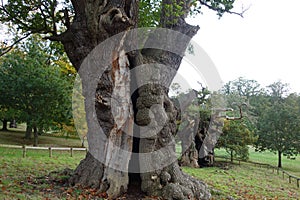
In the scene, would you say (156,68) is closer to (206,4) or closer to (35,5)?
(206,4)

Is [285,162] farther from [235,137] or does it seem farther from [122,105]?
[122,105]

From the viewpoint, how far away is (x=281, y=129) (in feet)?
78.1

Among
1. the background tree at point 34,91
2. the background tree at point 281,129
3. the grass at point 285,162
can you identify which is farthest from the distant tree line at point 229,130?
the background tree at point 34,91

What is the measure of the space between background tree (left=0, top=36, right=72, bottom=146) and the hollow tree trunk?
11.6 metres

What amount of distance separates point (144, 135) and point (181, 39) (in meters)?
3.25

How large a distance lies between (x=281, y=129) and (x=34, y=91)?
1988cm

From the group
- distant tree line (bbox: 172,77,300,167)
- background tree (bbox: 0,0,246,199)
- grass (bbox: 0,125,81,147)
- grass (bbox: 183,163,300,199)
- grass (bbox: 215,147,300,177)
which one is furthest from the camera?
grass (bbox: 215,147,300,177)

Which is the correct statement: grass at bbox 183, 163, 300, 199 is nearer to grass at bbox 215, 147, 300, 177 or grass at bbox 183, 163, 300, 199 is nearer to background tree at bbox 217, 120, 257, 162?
background tree at bbox 217, 120, 257, 162

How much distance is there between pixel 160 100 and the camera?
7.71 metres

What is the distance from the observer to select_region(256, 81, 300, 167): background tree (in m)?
22.9

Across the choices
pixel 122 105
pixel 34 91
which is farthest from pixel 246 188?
pixel 34 91

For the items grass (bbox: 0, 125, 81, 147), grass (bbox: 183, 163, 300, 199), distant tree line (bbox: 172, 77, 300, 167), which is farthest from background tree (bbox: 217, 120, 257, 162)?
grass (bbox: 0, 125, 81, 147)

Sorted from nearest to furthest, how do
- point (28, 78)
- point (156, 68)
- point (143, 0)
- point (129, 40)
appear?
point (129, 40) < point (156, 68) < point (143, 0) < point (28, 78)

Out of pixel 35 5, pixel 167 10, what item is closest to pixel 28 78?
pixel 35 5
